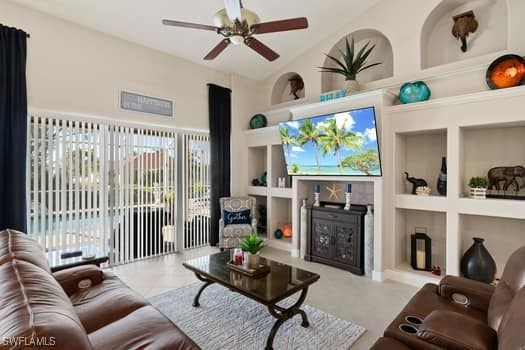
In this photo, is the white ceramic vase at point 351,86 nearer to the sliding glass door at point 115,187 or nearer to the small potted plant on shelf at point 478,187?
the small potted plant on shelf at point 478,187

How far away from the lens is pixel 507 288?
1.70 metres

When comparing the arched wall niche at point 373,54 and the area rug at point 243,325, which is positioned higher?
the arched wall niche at point 373,54

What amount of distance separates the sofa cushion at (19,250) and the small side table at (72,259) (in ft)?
1.56

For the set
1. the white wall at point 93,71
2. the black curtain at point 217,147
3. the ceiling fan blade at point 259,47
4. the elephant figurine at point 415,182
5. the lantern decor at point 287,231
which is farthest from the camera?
the lantern decor at point 287,231

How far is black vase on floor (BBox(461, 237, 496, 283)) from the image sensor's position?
3020 mm

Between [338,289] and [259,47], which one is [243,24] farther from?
[338,289]

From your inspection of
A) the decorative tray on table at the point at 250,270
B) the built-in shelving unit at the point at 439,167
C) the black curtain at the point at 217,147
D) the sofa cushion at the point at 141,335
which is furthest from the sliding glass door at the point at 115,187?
the sofa cushion at the point at 141,335

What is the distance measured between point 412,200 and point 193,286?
3073mm

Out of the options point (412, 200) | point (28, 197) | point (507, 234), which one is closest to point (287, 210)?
point (412, 200)

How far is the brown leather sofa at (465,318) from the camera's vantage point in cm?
128

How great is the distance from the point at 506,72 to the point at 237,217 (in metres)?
4.23

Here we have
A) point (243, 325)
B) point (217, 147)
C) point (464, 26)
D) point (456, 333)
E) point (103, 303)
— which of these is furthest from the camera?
point (217, 147)

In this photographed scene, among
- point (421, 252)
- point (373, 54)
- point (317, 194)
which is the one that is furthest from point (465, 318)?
point (373, 54)

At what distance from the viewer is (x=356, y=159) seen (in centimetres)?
375
